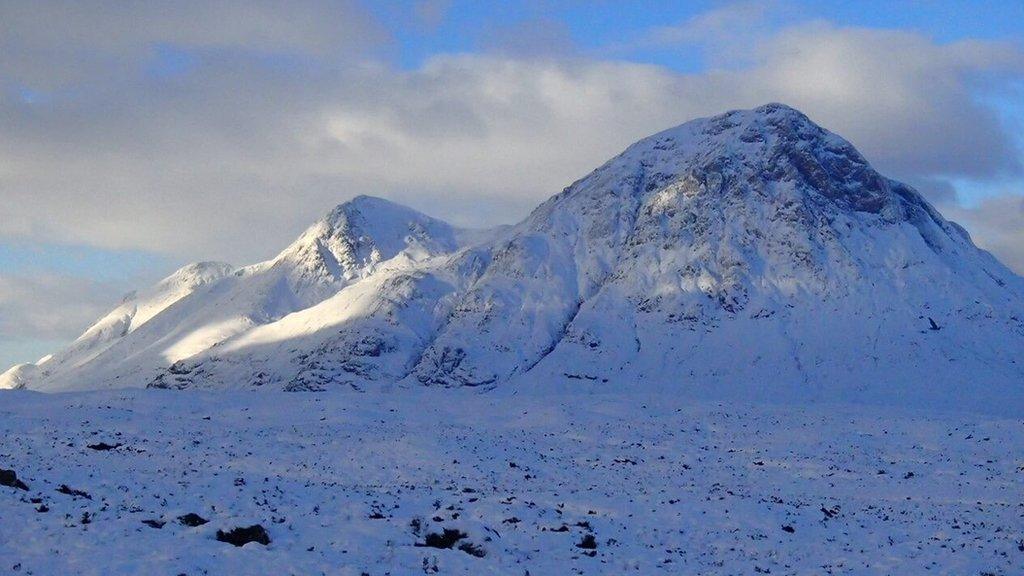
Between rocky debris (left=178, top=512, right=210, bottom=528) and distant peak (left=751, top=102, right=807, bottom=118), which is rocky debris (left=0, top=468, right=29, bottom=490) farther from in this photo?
distant peak (left=751, top=102, right=807, bottom=118)

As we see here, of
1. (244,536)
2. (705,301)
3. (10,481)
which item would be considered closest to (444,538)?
(244,536)

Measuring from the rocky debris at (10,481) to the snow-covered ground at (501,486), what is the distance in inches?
21.4

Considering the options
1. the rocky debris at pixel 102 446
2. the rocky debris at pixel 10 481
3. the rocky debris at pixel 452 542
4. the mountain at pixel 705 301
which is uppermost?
the mountain at pixel 705 301

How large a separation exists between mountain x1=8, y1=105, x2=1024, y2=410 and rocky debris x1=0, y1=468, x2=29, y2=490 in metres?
102

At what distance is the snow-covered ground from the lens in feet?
76.2

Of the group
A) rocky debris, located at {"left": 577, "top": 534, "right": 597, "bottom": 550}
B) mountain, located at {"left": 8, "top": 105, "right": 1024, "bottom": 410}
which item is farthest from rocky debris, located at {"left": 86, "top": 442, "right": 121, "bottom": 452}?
mountain, located at {"left": 8, "top": 105, "right": 1024, "bottom": 410}

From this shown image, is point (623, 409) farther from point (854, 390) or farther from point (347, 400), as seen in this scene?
point (854, 390)

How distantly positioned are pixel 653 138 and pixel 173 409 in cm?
13993

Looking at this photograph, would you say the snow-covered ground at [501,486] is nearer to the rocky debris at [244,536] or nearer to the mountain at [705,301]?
the rocky debris at [244,536]

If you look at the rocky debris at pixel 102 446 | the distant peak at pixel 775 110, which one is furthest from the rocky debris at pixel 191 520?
the distant peak at pixel 775 110

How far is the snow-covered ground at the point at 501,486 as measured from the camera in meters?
23.2

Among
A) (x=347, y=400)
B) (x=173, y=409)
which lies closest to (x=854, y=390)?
(x=347, y=400)

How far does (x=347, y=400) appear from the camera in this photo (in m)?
61.0

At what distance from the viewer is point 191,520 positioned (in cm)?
2505
